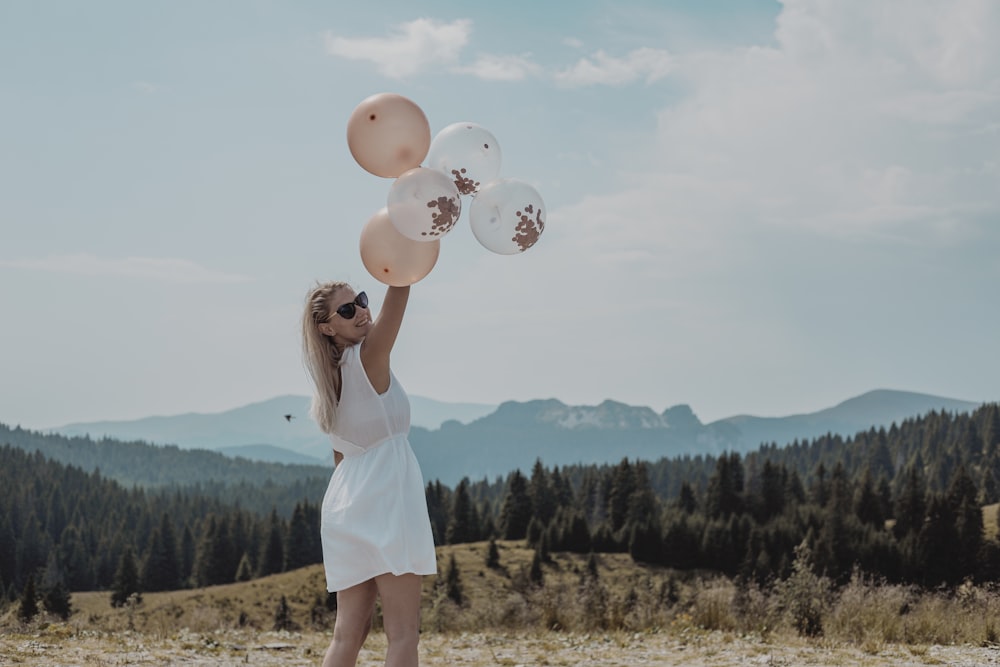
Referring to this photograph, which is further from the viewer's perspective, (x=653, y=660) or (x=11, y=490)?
(x=11, y=490)

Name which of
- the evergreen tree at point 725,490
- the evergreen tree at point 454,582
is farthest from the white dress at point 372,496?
the evergreen tree at point 725,490

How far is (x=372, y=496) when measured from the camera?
4348 mm

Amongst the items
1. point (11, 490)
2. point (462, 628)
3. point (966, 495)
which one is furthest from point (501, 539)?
point (462, 628)

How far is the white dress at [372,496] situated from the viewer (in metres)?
4.30

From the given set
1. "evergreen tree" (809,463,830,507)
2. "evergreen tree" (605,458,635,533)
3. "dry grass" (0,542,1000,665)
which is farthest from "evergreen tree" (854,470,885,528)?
"dry grass" (0,542,1000,665)

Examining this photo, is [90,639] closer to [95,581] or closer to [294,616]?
Answer: [294,616]

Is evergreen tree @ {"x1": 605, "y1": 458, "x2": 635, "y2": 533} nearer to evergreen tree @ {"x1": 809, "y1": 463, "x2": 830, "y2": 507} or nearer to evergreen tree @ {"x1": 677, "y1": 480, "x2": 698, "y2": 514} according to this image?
evergreen tree @ {"x1": 677, "y1": 480, "x2": 698, "y2": 514}

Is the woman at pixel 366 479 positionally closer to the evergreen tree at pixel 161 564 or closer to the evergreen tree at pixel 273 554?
the evergreen tree at pixel 273 554

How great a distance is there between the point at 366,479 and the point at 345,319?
77 centimetres

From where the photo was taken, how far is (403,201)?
4742 mm

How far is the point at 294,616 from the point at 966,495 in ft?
205

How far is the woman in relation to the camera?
4266 mm

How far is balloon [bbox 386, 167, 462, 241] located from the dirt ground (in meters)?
5.79

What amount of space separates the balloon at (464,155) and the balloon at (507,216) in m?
0.15
